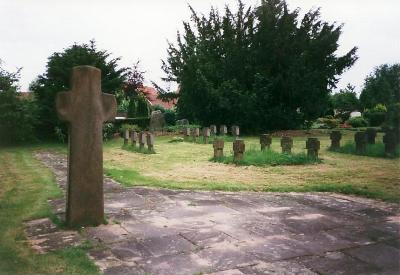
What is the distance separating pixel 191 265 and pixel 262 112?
72.0 ft

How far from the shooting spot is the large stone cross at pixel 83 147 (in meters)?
4.91

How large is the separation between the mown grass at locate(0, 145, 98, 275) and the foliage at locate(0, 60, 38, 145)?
28.5ft

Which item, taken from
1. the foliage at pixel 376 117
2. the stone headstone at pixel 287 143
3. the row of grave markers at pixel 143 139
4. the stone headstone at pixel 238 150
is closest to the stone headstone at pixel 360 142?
the stone headstone at pixel 287 143

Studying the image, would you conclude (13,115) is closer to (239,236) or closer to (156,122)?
(156,122)

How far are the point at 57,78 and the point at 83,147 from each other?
16160 mm

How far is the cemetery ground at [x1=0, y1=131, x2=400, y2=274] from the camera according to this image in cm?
384

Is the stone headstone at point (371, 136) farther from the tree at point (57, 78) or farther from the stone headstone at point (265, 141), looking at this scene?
the tree at point (57, 78)

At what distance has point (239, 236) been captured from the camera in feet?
14.8

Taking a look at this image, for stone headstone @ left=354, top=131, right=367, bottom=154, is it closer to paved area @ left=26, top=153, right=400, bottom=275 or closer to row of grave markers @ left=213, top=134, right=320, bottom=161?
row of grave markers @ left=213, top=134, right=320, bottom=161

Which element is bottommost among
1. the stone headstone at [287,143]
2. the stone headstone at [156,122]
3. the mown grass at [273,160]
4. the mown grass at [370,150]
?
the mown grass at [273,160]

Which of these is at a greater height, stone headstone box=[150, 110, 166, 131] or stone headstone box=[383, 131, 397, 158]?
stone headstone box=[150, 110, 166, 131]

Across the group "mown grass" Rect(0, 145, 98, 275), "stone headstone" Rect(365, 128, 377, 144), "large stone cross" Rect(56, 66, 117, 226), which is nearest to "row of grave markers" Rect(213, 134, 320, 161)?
"stone headstone" Rect(365, 128, 377, 144)

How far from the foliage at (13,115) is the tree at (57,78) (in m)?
0.82

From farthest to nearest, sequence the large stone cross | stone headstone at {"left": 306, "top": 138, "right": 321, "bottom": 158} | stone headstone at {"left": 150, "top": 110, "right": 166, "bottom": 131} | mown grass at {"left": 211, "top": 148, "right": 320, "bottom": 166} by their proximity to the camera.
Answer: stone headstone at {"left": 150, "top": 110, "right": 166, "bottom": 131}, stone headstone at {"left": 306, "top": 138, "right": 321, "bottom": 158}, mown grass at {"left": 211, "top": 148, "right": 320, "bottom": 166}, the large stone cross
